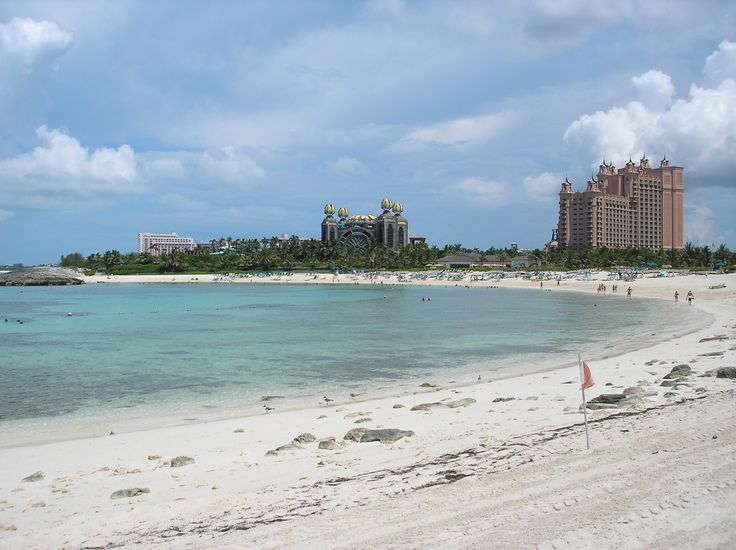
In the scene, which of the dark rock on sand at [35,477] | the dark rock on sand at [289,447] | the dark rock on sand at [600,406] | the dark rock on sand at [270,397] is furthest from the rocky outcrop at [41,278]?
the dark rock on sand at [600,406]

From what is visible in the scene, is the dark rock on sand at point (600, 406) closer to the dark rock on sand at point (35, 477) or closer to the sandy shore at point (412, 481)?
the sandy shore at point (412, 481)

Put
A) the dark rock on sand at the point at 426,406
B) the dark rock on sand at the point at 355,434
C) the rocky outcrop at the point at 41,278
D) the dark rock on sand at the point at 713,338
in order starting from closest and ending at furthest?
the dark rock on sand at the point at 355,434
the dark rock on sand at the point at 426,406
the dark rock on sand at the point at 713,338
the rocky outcrop at the point at 41,278

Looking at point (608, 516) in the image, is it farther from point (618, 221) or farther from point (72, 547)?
point (618, 221)

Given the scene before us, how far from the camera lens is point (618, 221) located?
171625mm

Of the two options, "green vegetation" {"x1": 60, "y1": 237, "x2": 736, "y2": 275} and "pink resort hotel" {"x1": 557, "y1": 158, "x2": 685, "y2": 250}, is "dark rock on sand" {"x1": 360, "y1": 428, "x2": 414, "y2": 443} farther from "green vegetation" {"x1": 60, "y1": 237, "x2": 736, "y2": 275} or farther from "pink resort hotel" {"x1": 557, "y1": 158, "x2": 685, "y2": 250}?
"pink resort hotel" {"x1": 557, "y1": 158, "x2": 685, "y2": 250}

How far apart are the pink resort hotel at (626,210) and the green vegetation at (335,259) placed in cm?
2791

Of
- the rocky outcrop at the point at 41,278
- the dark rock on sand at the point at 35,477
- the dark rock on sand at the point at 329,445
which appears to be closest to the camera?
the dark rock on sand at the point at 35,477

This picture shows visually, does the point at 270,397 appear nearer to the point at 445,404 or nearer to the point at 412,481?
the point at 445,404

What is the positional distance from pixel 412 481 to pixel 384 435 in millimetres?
2650

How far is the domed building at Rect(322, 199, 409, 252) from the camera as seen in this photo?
584 ft

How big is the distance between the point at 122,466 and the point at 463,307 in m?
43.8

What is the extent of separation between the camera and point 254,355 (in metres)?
24.2

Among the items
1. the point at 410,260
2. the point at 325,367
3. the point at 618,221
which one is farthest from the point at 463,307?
the point at 618,221

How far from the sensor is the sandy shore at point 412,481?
5.89 metres
